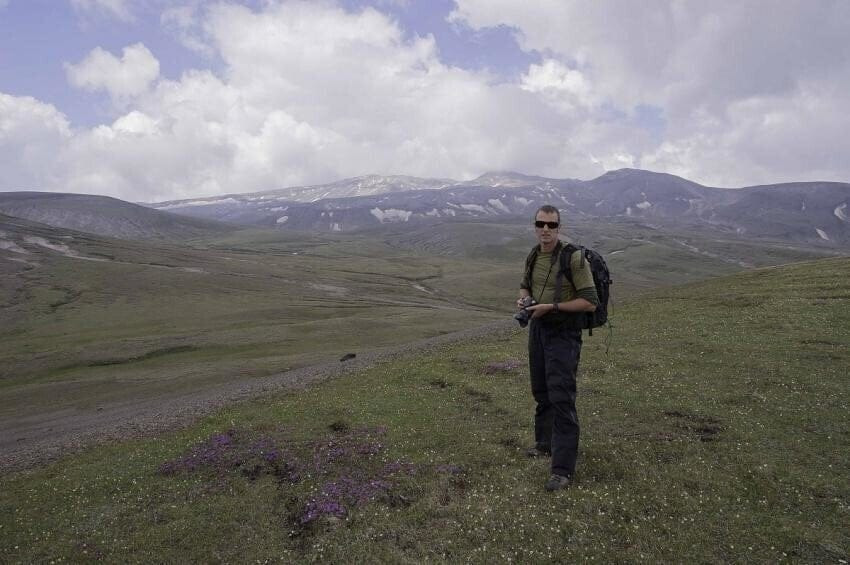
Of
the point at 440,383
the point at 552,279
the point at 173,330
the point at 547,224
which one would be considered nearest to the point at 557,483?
the point at 552,279

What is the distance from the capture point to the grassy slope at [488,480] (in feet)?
35.4

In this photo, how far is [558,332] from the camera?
41.2 ft

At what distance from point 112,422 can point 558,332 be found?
3247 centimetres

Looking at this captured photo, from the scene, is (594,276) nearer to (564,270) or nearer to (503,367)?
(564,270)

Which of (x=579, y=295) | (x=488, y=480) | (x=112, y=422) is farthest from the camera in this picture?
(x=112, y=422)

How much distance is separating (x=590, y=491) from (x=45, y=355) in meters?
80.7

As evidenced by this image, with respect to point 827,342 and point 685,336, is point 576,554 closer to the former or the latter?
point 827,342

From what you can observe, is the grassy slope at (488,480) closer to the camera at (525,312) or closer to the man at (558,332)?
the man at (558,332)

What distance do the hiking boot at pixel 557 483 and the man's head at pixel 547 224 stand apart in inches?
236

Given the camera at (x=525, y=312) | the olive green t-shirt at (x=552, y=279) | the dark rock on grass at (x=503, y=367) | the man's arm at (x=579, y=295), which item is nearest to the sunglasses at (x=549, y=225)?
the olive green t-shirt at (x=552, y=279)

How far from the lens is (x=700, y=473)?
512 inches

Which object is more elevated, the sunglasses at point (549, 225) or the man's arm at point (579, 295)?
the sunglasses at point (549, 225)

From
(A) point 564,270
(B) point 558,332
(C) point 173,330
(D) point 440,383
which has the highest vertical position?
(A) point 564,270

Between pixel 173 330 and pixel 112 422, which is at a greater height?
pixel 112 422
